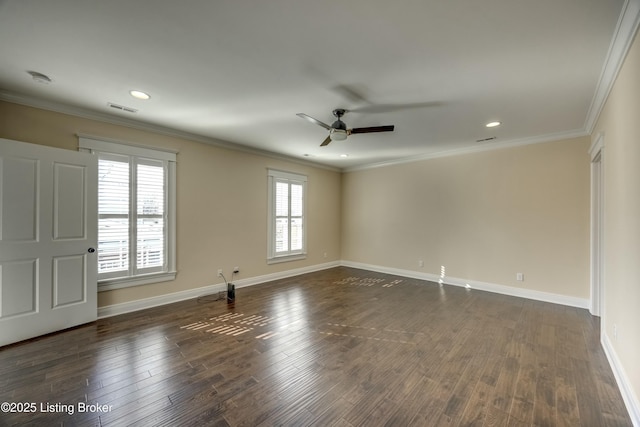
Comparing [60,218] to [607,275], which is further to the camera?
[60,218]

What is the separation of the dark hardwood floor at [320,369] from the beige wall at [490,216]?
0.85 metres

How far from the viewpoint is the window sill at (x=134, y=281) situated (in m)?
3.56

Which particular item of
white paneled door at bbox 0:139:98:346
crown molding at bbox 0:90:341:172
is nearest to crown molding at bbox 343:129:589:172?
crown molding at bbox 0:90:341:172

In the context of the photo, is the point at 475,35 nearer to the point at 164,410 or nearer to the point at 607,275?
the point at 607,275

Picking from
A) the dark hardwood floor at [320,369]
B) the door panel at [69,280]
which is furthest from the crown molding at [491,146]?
the door panel at [69,280]

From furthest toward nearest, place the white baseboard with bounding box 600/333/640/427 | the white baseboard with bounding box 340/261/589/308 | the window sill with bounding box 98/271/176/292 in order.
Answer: the white baseboard with bounding box 340/261/589/308, the window sill with bounding box 98/271/176/292, the white baseboard with bounding box 600/333/640/427

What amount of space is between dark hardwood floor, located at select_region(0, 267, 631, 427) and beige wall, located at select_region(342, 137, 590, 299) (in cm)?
85

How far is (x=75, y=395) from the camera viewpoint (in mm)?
2049

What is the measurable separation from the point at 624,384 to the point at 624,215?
1324mm

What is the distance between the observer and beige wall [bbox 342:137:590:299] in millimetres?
4125

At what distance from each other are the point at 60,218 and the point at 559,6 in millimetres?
5042

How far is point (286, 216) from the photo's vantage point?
238 inches

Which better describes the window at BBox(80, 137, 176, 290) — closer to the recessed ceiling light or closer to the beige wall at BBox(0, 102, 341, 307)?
the beige wall at BBox(0, 102, 341, 307)

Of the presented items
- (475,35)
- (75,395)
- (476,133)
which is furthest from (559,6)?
(75,395)
